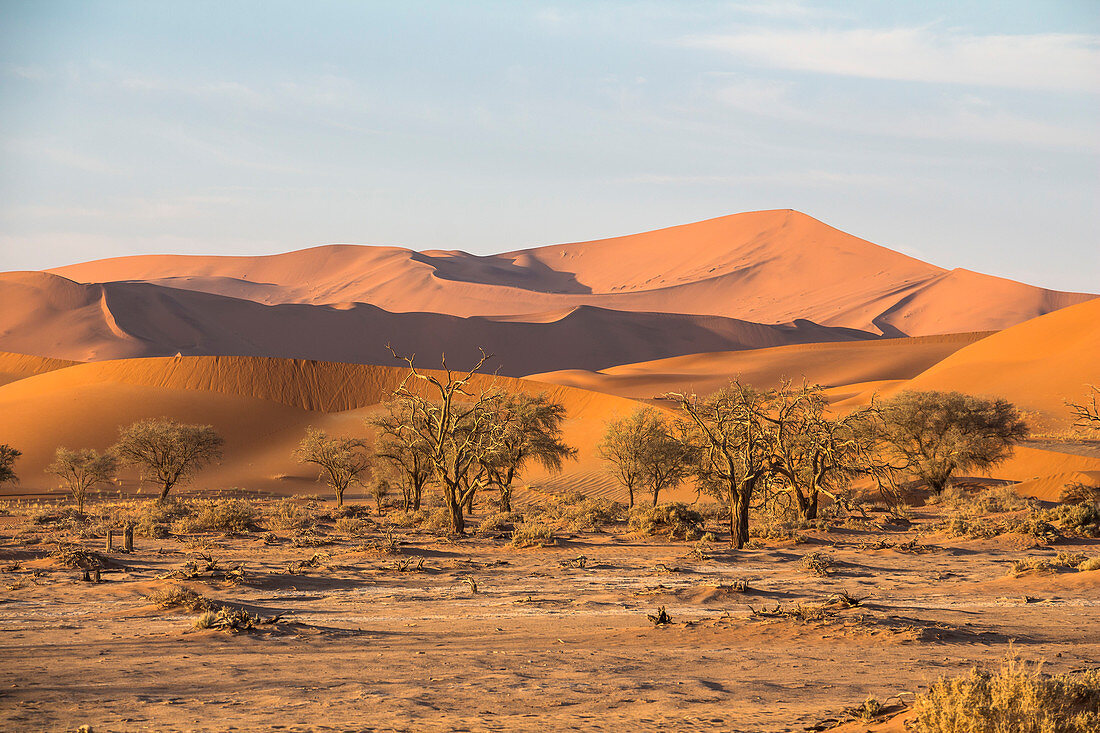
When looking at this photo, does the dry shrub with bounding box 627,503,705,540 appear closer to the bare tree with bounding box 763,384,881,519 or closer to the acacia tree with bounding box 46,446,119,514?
the bare tree with bounding box 763,384,881,519

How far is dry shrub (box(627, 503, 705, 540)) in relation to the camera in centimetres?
2381

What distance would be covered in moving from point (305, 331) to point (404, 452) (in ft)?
313

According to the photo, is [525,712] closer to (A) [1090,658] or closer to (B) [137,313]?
(A) [1090,658]

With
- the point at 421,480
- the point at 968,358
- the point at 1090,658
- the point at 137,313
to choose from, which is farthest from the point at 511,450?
the point at 137,313

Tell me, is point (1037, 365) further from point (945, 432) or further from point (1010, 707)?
point (1010, 707)

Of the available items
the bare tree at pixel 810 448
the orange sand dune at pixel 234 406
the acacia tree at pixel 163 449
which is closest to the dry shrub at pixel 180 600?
the bare tree at pixel 810 448

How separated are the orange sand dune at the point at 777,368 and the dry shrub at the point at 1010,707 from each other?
63438 millimetres

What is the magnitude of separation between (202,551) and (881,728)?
17.3 meters

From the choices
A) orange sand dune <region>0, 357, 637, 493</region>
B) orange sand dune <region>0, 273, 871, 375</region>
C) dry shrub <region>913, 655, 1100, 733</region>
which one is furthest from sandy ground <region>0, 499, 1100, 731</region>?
orange sand dune <region>0, 273, 871, 375</region>

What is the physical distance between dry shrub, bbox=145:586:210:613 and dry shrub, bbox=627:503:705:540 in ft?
44.6

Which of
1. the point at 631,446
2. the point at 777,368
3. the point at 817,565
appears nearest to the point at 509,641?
the point at 817,565

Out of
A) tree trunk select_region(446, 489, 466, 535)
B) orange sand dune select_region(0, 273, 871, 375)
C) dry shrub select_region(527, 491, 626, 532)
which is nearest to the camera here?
tree trunk select_region(446, 489, 466, 535)

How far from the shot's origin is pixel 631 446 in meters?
34.8

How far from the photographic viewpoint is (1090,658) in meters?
9.52
